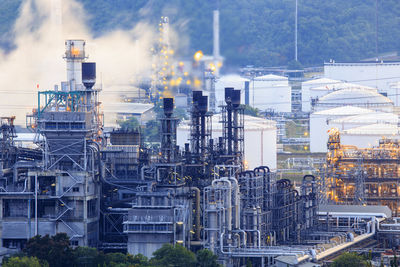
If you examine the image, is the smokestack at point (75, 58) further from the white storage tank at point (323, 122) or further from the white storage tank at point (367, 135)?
the white storage tank at point (323, 122)

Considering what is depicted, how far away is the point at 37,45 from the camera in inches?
4496

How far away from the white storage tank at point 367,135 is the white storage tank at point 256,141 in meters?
6.41

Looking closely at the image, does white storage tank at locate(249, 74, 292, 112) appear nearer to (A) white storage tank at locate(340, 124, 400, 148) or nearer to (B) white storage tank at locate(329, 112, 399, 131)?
(B) white storage tank at locate(329, 112, 399, 131)

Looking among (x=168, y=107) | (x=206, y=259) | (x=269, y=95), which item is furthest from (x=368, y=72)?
(x=206, y=259)

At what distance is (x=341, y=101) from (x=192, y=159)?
6638 cm

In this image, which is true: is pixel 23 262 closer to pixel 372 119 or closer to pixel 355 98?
pixel 372 119

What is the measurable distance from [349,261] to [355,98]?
76729 millimetres

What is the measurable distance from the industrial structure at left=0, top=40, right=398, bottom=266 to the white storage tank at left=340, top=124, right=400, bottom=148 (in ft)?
79.2

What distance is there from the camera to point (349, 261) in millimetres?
55938

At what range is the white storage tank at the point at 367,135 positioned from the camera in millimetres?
95438

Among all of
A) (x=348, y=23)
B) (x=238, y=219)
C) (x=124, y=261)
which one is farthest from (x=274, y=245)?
(x=348, y=23)

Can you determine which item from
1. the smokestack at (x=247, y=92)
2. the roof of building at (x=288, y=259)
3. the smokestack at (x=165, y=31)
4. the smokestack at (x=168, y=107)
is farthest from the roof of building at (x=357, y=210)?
the smokestack at (x=247, y=92)

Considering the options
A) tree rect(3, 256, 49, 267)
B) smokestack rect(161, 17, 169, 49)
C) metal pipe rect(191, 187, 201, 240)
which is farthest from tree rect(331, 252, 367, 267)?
smokestack rect(161, 17, 169, 49)

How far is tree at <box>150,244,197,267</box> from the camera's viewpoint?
55375 millimetres
